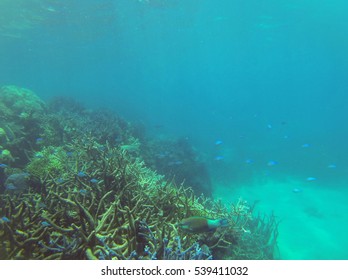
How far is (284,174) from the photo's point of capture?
22.2m

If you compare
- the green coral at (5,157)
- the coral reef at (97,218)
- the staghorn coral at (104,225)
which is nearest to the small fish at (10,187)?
the coral reef at (97,218)

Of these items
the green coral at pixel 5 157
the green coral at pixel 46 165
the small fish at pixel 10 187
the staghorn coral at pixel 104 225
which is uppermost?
the green coral at pixel 5 157

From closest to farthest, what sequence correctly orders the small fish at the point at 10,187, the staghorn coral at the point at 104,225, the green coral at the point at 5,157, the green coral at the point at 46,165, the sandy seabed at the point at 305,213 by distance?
1. the staghorn coral at the point at 104,225
2. the small fish at the point at 10,187
3. the green coral at the point at 46,165
4. the green coral at the point at 5,157
5. the sandy seabed at the point at 305,213

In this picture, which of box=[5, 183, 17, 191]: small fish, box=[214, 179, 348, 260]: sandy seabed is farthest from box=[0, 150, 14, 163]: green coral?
box=[214, 179, 348, 260]: sandy seabed

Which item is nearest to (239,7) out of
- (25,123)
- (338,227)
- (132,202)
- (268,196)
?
(268,196)

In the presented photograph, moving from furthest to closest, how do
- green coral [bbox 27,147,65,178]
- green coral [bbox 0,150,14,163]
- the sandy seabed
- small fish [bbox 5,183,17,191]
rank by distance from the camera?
1. the sandy seabed
2. green coral [bbox 0,150,14,163]
3. green coral [bbox 27,147,65,178]
4. small fish [bbox 5,183,17,191]

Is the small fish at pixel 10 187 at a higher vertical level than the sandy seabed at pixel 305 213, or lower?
lower

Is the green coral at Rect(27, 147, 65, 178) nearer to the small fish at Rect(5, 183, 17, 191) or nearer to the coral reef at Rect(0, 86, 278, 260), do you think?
the coral reef at Rect(0, 86, 278, 260)

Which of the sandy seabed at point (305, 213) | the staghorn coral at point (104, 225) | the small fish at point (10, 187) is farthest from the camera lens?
the sandy seabed at point (305, 213)

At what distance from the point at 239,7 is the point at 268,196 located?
2918 cm

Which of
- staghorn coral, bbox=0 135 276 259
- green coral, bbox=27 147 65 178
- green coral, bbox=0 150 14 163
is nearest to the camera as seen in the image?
staghorn coral, bbox=0 135 276 259

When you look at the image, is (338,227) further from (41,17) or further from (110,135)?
(41,17)

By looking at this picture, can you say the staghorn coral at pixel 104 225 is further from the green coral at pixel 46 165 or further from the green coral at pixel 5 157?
the green coral at pixel 5 157

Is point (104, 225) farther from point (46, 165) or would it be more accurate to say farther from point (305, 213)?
point (305, 213)
